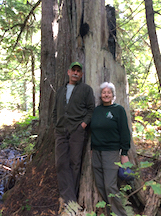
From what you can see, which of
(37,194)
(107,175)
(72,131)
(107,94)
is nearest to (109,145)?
(107,175)

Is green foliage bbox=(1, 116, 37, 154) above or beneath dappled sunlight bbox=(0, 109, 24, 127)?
beneath

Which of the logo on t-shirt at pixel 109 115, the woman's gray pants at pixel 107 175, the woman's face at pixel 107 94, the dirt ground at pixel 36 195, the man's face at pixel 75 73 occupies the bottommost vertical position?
the dirt ground at pixel 36 195

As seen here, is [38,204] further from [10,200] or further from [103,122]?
[103,122]

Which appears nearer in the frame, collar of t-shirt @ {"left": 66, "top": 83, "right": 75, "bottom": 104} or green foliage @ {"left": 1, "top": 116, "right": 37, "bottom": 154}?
collar of t-shirt @ {"left": 66, "top": 83, "right": 75, "bottom": 104}

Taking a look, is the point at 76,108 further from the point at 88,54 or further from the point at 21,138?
the point at 21,138

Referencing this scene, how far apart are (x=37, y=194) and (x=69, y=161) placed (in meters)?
0.99

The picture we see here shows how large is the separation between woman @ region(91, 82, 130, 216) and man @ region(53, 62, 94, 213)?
0.28m

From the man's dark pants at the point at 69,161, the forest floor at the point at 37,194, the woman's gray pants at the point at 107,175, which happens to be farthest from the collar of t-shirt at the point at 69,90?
the forest floor at the point at 37,194

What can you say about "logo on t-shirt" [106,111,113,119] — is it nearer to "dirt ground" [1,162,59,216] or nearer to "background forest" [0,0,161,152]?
"background forest" [0,0,161,152]

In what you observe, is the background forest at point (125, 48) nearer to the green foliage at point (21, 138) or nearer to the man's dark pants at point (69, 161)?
the green foliage at point (21, 138)

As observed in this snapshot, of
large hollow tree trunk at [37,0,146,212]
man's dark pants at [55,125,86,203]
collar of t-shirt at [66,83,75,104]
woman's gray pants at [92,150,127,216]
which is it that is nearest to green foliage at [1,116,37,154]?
large hollow tree trunk at [37,0,146,212]

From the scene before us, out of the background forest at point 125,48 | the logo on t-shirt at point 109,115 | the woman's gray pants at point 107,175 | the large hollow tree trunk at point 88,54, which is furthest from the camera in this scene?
the background forest at point 125,48

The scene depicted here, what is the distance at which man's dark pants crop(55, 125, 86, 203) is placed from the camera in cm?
338

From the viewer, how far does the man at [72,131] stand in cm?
339
